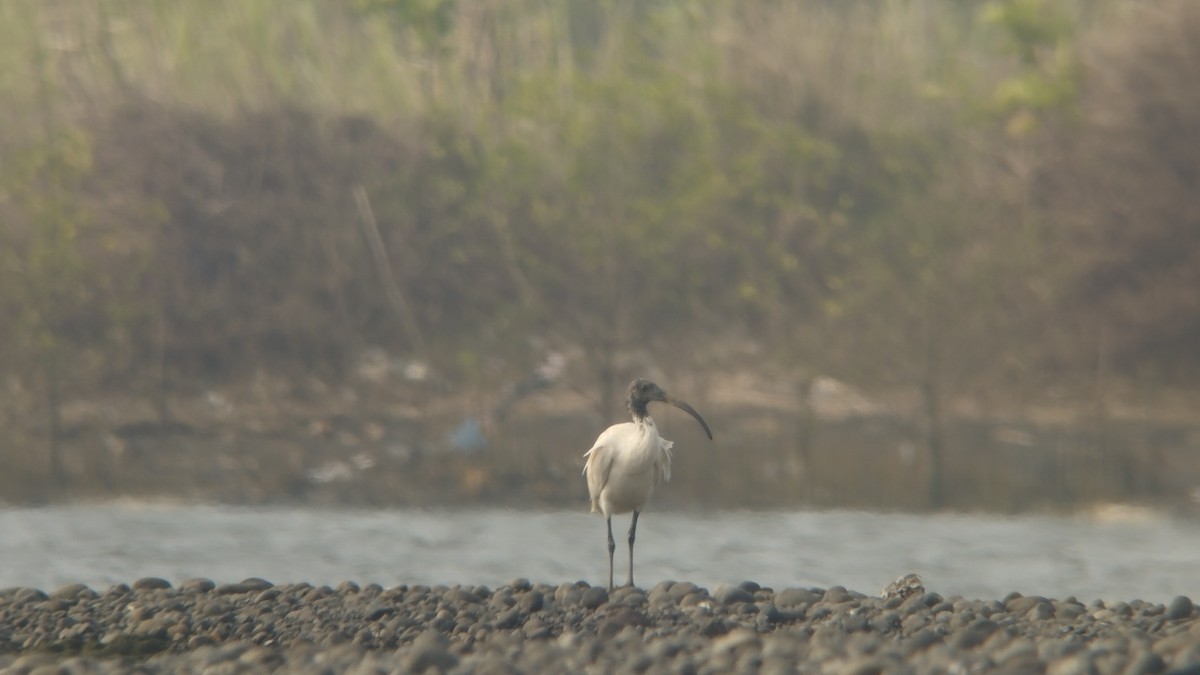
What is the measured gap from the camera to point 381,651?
11695 millimetres

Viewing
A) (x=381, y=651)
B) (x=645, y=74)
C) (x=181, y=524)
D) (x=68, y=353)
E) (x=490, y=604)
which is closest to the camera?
(x=381, y=651)

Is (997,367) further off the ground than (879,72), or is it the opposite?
(879,72)

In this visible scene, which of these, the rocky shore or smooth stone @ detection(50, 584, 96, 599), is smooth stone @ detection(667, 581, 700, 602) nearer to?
the rocky shore

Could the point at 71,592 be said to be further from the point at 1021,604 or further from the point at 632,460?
the point at 1021,604

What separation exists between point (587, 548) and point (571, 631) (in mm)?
13617

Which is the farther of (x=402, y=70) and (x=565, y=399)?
(x=402, y=70)

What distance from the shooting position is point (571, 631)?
11.8 meters

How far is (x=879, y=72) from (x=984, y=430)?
960cm

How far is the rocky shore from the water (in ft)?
26.6

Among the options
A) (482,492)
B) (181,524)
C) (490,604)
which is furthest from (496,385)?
(490,604)

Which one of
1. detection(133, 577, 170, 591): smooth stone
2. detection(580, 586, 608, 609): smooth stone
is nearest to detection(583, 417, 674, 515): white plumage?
detection(580, 586, 608, 609): smooth stone

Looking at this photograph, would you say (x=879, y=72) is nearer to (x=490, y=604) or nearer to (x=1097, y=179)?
(x=1097, y=179)

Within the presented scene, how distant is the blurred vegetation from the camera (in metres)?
31.7

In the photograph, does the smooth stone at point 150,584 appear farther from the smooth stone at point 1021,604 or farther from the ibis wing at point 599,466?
the smooth stone at point 1021,604
